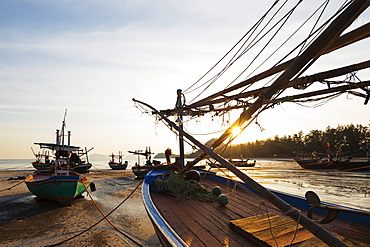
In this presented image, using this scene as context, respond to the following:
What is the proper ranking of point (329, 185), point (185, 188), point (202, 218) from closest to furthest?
point (202, 218)
point (185, 188)
point (329, 185)

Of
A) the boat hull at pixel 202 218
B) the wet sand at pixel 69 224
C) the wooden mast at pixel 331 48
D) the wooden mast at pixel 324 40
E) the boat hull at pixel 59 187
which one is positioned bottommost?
the wet sand at pixel 69 224

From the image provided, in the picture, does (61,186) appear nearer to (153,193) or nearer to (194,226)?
(153,193)

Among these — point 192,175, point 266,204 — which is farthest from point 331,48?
point 192,175

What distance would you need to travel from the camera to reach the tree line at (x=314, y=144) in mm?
65688

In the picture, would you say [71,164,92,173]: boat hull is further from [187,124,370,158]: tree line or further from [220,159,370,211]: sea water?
[187,124,370,158]: tree line

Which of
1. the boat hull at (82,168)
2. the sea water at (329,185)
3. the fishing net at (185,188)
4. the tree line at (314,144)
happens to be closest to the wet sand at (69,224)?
the fishing net at (185,188)

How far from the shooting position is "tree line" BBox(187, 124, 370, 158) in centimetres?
6569

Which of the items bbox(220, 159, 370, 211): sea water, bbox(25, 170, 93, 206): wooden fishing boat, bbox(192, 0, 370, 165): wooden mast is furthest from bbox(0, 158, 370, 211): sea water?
bbox(25, 170, 93, 206): wooden fishing boat

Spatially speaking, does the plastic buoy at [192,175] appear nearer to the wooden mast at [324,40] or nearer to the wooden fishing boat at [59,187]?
the wooden mast at [324,40]

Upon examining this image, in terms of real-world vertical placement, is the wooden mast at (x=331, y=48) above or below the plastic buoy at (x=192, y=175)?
above

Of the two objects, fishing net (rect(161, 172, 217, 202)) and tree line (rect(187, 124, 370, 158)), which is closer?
fishing net (rect(161, 172, 217, 202))

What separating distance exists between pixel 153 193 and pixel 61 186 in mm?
8139

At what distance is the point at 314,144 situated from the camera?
78812mm

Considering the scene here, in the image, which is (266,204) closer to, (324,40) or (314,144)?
(324,40)
